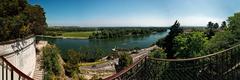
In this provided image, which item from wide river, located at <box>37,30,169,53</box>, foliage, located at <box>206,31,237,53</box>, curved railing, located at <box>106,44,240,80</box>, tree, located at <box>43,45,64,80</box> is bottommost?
wide river, located at <box>37,30,169,53</box>

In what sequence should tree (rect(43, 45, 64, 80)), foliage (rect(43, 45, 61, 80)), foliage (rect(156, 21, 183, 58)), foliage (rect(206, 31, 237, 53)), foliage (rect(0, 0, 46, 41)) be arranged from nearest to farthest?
1. foliage (rect(0, 0, 46, 41))
2. tree (rect(43, 45, 64, 80))
3. foliage (rect(43, 45, 61, 80))
4. foliage (rect(206, 31, 237, 53))
5. foliage (rect(156, 21, 183, 58))

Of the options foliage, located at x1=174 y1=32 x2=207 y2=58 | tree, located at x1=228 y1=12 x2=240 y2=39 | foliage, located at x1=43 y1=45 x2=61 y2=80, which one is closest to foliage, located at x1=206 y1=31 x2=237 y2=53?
tree, located at x1=228 y1=12 x2=240 y2=39

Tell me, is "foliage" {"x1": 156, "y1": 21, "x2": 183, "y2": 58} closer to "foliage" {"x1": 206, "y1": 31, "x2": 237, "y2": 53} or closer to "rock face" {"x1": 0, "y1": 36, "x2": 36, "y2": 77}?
"foliage" {"x1": 206, "y1": 31, "x2": 237, "y2": 53}

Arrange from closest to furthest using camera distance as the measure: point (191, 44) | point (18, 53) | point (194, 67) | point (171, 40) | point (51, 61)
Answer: point (194, 67) < point (18, 53) < point (51, 61) < point (191, 44) < point (171, 40)

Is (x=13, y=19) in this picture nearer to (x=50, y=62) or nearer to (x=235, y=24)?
(x=50, y=62)

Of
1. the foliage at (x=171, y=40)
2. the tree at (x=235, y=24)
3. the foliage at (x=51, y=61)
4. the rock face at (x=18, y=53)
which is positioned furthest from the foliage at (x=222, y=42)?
the rock face at (x=18, y=53)

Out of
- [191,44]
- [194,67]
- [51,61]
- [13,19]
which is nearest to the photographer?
[194,67]

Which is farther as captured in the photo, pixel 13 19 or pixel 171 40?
pixel 171 40

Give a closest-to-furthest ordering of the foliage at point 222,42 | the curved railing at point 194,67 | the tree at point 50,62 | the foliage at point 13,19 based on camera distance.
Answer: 1. the curved railing at point 194,67
2. the foliage at point 13,19
3. the tree at point 50,62
4. the foliage at point 222,42

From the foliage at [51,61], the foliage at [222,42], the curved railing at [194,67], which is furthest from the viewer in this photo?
the foliage at [222,42]

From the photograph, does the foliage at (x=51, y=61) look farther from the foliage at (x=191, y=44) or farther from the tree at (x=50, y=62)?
the foliage at (x=191, y=44)

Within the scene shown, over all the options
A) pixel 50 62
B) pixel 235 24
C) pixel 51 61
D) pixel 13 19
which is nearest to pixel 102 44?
pixel 235 24

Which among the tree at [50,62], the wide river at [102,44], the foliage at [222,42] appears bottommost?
the wide river at [102,44]
